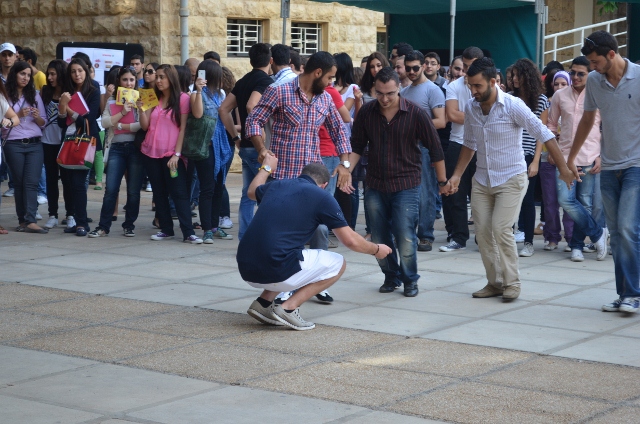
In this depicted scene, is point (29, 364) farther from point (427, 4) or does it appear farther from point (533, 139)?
point (427, 4)

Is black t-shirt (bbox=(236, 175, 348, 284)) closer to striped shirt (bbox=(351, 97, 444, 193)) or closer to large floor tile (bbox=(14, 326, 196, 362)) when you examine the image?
large floor tile (bbox=(14, 326, 196, 362))

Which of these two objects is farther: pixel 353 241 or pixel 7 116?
pixel 7 116

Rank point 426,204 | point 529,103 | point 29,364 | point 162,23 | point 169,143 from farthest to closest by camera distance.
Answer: point 162,23 → point 169,143 → point 426,204 → point 529,103 → point 29,364

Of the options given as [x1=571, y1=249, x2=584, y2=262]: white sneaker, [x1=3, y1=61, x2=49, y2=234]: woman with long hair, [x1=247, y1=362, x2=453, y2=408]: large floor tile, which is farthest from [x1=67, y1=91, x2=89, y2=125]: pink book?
[x1=247, y1=362, x2=453, y2=408]: large floor tile

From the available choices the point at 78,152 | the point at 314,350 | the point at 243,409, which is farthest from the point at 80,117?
the point at 243,409

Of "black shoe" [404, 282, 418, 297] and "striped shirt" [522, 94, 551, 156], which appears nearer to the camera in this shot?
"black shoe" [404, 282, 418, 297]

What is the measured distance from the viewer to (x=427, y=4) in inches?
663

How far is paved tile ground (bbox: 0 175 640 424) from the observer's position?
541cm

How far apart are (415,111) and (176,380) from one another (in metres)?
3.42

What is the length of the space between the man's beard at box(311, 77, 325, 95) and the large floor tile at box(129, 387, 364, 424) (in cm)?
320

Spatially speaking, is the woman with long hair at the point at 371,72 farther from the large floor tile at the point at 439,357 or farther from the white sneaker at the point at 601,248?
the large floor tile at the point at 439,357

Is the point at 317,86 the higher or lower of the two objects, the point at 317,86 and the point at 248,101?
the higher

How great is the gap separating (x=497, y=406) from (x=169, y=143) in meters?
6.45

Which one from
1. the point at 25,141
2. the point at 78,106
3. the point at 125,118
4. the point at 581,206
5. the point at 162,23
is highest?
the point at 162,23
